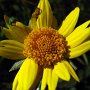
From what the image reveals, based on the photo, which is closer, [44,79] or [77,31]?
[44,79]

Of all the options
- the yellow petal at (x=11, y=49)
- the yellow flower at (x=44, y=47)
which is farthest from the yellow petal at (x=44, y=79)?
the yellow petal at (x=11, y=49)

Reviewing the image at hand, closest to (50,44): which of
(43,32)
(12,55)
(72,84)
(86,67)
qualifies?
(43,32)

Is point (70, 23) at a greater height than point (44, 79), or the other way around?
point (70, 23)

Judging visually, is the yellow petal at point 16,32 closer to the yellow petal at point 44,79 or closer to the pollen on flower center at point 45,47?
the pollen on flower center at point 45,47

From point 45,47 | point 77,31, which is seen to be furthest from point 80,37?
point 45,47

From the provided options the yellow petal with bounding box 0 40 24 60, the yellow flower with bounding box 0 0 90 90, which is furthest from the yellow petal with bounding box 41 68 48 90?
the yellow petal with bounding box 0 40 24 60

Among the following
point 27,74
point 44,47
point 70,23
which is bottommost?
point 27,74

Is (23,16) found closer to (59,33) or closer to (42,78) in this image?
(59,33)

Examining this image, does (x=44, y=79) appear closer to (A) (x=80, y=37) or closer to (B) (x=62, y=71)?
(B) (x=62, y=71)
